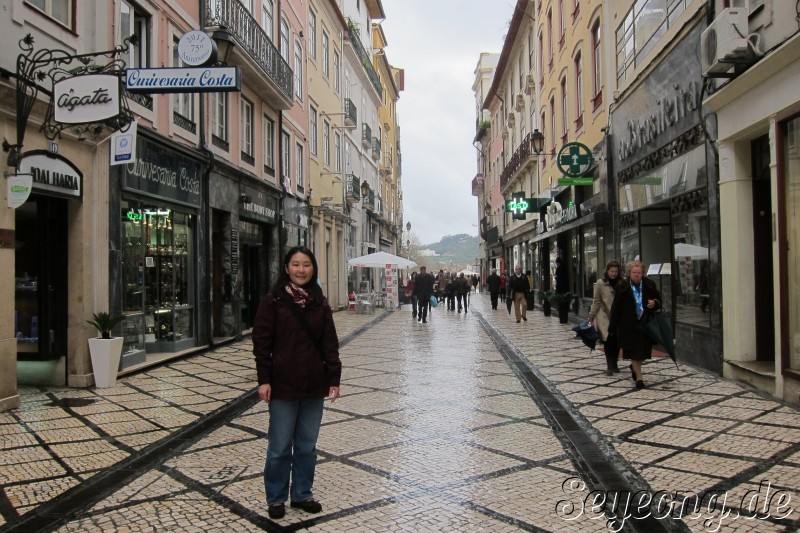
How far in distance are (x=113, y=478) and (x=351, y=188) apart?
25942 mm

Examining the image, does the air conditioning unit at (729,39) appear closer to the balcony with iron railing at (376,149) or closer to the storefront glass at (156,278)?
the storefront glass at (156,278)

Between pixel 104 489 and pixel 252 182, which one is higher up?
pixel 252 182

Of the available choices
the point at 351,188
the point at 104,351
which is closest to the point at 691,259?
the point at 104,351

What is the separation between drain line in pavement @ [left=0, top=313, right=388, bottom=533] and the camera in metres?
3.96

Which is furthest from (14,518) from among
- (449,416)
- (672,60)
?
(672,60)

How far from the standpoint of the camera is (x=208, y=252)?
13.3m

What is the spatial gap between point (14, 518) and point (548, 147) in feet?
75.1

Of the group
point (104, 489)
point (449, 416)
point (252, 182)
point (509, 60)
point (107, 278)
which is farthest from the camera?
point (509, 60)

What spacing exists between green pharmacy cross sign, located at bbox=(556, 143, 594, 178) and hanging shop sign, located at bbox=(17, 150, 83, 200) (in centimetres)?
1121

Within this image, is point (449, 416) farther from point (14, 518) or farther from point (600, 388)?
point (14, 518)

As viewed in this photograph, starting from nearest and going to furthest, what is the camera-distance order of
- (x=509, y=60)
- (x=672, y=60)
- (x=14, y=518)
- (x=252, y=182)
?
(x=14, y=518), (x=672, y=60), (x=252, y=182), (x=509, y=60)

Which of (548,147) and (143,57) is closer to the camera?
(143,57)

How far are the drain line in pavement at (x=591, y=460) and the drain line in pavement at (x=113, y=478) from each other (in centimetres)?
329

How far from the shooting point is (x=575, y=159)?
53.1ft
